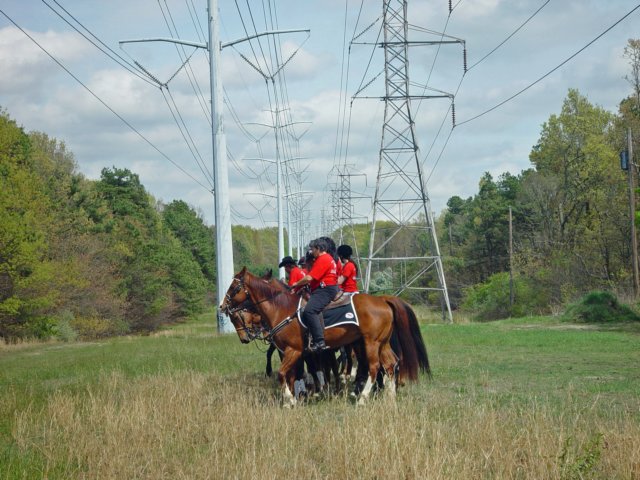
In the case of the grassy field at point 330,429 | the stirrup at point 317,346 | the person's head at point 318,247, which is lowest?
the grassy field at point 330,429

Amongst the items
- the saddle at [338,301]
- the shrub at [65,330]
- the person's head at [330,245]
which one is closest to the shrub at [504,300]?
the shrub at [65,330]

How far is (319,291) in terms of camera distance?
1144 centimetres

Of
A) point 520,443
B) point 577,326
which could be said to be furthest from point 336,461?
point 577,326

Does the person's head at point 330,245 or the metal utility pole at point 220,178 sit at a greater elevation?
the metal utility pole at point 220,178

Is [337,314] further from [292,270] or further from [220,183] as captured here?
[220,183]

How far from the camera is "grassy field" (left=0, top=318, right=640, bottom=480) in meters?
6.56

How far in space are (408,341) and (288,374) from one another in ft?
6.88

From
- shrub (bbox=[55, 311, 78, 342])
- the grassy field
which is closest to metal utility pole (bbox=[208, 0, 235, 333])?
the grassy field

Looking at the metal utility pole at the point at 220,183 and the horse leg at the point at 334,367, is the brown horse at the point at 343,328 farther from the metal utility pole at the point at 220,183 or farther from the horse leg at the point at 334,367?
the metal utility pole at the point at 220,183

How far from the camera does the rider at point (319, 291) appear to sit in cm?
1127

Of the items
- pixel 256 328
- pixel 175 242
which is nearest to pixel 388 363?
pixel 256 328

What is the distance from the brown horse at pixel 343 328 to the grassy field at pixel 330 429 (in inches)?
21.4

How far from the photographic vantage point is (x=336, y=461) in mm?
6875

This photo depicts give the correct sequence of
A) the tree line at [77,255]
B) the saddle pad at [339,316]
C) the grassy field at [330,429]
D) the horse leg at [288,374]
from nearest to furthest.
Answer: the grassy field at [330,429]
the horse leg at [288,374]
the saddle pad at [339,316]
the tree line at [77,255]
